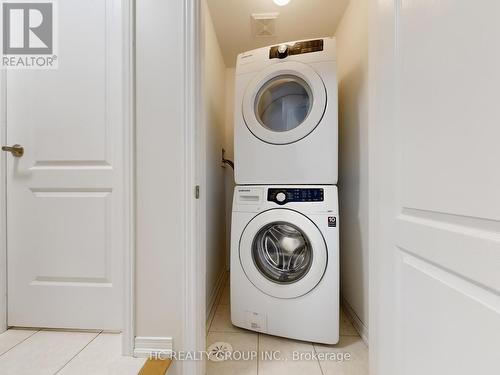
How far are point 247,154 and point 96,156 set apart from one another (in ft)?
2.75

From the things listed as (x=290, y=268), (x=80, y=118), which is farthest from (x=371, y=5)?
(x=80, y=118)

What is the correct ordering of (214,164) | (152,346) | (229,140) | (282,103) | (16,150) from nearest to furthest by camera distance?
(152,346)
(16,150)
(282,103)
(214,164)
(229,140)

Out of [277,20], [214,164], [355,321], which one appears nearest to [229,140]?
[214,164]

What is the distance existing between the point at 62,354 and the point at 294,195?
1.34m

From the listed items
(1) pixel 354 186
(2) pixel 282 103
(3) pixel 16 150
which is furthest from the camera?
(2) pixel 282 103

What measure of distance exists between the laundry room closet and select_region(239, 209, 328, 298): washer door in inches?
0.5

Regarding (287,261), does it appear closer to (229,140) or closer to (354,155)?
(354,155)

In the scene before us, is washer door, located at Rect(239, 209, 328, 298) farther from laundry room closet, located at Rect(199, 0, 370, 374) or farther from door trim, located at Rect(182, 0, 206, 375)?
door trim, located at Rect(182, 0, 206, 375)

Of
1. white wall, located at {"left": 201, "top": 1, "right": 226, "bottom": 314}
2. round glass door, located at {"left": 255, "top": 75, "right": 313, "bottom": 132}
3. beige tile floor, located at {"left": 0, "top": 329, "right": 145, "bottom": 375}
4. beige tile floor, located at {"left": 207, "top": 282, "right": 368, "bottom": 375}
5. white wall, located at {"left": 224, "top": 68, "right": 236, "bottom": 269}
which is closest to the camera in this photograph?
beige tile floor, located at {"left": 0, "top": 329, "right": 145, "bottom": 375}

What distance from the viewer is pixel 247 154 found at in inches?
61.4

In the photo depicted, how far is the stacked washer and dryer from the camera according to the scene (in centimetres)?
134

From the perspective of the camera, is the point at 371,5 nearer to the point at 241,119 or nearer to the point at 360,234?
the point at 241,119

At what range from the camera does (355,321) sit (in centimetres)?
152

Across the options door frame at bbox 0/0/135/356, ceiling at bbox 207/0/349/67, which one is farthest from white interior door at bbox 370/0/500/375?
ceiling at bbox 207/0/349/67
